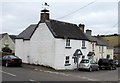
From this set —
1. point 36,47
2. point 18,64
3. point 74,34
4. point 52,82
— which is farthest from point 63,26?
point 52,82

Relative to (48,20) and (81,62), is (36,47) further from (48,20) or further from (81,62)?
(81,62)

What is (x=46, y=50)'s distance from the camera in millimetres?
35000

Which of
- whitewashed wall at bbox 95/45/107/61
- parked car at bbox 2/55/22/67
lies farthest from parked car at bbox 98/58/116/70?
parked car at bbox 2/55/22/67

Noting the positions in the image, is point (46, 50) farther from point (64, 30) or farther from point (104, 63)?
point (104, 63)

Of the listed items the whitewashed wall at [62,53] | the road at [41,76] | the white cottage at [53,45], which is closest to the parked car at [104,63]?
the white cottage at [53,45]

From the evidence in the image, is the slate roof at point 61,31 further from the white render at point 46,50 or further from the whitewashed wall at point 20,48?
the whitewashed wall at point 20,48

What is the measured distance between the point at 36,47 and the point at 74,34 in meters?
5.77

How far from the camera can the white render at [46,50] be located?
34.0m

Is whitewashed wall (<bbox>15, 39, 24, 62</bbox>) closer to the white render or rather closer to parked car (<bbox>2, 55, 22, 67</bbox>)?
the white render

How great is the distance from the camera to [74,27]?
4062 cm

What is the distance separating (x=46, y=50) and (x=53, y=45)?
1455mm

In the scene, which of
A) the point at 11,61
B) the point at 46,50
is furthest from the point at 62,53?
the point at 11,61

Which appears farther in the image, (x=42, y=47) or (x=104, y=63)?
(x=104, y=63)

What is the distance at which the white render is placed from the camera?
34000mm
